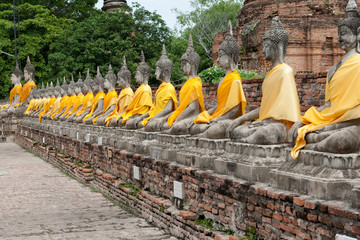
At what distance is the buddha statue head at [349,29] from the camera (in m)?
4.35

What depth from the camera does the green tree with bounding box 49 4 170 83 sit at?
73.5ft

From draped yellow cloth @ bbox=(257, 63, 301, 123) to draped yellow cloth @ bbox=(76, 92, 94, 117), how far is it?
30.2 ft

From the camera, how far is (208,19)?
40.1 meters

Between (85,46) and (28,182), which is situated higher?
(85,46)

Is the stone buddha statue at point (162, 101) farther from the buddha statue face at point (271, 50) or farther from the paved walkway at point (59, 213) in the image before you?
the buddha statue face at point (271, 50)

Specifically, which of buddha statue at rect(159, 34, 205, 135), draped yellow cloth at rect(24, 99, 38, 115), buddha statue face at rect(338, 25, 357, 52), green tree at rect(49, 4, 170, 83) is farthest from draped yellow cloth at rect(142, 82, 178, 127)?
draped yellow cloth at rect(24, 99, 38, 115)

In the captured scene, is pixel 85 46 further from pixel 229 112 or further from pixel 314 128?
pixel 314 128

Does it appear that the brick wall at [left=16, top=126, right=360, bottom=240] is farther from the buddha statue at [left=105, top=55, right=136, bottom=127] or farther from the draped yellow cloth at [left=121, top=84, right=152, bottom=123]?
the draped yellow cloth at [left=121, top=84, right=152, bottom=123]

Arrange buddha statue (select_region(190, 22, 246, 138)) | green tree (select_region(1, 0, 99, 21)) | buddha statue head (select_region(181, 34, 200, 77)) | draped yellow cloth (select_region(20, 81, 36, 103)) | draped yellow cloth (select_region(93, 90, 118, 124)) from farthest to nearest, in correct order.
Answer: green tree (select_region(1, 0, 99, 21)) < draped yellow cloth (select_region(20, 81, 36, 103)) < draped yellow cloth (select_region(93, 90, 118, 124)) < buddha statue head (select_region(181, 34, 200, 77)) < buddha statue (select_region(190, 22, 246, 138))

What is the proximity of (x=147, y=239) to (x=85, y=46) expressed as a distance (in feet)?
58.8

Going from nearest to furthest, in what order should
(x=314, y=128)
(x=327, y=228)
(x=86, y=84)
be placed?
(x=327, y=228)
(x=314, y=128)
(x=86, y=84)

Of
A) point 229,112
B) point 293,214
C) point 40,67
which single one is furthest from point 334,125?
point 40,67

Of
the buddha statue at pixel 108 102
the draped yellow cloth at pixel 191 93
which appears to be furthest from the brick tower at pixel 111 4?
the draped yellow cloth at pixel 191 93

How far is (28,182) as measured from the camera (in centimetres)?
1123
